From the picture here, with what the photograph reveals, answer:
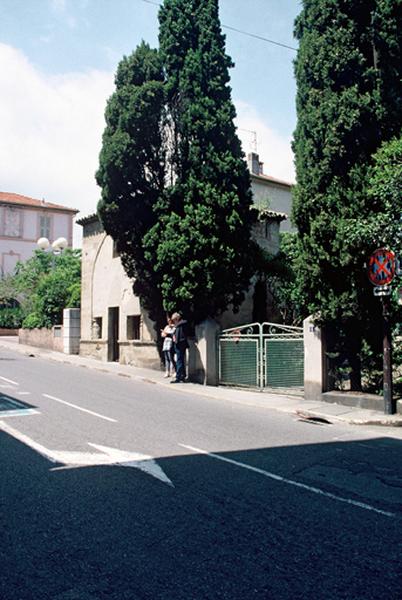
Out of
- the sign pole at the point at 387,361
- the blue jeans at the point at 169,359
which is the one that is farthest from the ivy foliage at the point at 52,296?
the sign pole at the point at 387,361

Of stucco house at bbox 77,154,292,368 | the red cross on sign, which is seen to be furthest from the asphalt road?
stucco house at bbox 77,154,292,368

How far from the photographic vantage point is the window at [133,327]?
67.1 feet

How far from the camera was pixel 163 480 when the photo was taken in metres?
5.50

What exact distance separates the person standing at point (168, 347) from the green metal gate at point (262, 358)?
5.27 feet

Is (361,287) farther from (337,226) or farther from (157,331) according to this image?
(157,331)

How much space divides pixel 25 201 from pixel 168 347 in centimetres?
4226

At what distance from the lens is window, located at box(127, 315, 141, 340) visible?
20453 millimetres

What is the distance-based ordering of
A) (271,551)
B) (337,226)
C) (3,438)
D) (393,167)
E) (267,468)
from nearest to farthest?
(271,551)
(267,468)
(3,438)
(393,167)
(337,226)

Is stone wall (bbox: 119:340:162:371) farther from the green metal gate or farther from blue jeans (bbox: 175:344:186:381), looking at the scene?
the green metal gate

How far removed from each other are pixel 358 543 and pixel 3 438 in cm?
511

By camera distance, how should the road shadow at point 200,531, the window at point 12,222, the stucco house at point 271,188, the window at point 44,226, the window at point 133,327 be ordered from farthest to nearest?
1. the window at point 44,226
2. the window at point 12,222
3. the stucco house at point 271,188
4. the window at point 133,327
5. the road shadow at point 200,531

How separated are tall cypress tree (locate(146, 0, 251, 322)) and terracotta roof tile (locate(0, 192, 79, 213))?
38724mm

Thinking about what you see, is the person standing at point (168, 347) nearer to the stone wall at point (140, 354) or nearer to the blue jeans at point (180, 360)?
the blue jeans at point (180, 360)

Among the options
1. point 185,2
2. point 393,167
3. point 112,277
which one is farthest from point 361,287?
point 112,277
